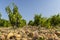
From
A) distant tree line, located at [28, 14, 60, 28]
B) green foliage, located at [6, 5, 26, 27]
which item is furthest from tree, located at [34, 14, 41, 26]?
green foliage, located at [6, 5, 26, 27]

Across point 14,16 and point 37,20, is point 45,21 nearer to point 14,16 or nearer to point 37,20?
point 37,20

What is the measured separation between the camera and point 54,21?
43188 millimetres

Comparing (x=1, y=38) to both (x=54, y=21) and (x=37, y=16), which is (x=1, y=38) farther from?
(x=54, y=21)

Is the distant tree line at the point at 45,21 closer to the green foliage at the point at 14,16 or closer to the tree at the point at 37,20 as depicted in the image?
the tree at the point at 37,20

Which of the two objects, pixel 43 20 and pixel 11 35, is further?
pixel 43 20

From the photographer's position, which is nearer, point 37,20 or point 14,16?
point 14,16

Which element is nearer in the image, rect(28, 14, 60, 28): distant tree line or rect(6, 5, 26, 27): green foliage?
rect(6, 5, 26, 27): green foliage

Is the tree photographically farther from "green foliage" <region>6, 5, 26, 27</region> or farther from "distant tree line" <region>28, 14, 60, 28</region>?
"green foliage" <region>6, 5, 26, 27</region>

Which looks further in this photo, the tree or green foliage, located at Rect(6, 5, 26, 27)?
the tree

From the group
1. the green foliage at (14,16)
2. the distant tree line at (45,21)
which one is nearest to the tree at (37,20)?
the distant tree line at (45,21)

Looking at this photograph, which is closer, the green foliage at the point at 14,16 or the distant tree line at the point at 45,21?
the green foliage at the point at 14,16

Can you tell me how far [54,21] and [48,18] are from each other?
1903 millimetres

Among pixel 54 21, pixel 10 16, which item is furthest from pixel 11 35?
pixel 54 21

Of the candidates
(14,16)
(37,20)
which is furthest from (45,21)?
(14,16)
